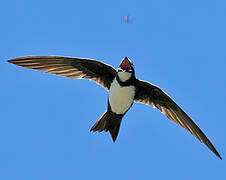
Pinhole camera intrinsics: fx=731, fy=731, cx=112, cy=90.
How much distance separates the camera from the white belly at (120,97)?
12.4 meters

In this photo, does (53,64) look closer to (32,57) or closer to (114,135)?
(32,57)

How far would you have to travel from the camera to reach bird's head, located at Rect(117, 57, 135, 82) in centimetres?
1227

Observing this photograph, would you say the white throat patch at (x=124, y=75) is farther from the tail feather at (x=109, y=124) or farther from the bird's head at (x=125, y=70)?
the tail feather at (x=109, y=124)

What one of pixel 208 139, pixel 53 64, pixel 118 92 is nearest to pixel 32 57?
pixel 53 64

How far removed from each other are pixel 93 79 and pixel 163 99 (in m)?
1.35

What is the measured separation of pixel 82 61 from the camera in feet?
42.6

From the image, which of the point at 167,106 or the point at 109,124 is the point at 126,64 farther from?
the point at 167,106

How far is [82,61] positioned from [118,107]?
1.12 m

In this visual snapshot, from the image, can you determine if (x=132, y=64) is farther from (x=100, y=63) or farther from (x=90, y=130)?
(x=90, y=130)

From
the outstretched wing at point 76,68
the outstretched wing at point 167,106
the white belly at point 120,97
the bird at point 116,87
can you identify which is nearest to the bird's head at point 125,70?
the bird at point 116,87

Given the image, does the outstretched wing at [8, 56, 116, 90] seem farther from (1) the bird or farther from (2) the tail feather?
(2) the tail feather

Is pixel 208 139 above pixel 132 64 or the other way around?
the other way around

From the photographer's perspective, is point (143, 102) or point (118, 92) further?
point (143, 102)

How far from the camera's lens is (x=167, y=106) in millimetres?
13508
